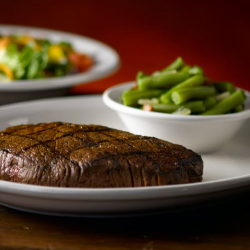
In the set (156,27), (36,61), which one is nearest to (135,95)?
(36,61)

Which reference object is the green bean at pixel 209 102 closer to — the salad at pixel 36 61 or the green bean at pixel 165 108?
the green bean at pixel 165 108

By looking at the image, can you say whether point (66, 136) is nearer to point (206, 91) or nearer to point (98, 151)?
point (98, 151)

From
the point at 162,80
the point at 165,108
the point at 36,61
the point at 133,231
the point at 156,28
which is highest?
the point at 162,80

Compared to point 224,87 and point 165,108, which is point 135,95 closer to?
point 165,108

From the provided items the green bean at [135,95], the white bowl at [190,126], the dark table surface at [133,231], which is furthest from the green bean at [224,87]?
the dark table surface at [133,231]

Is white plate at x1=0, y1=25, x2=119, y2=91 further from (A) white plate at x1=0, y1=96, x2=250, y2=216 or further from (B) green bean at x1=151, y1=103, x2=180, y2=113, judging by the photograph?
(A) white plate at x1=0, y1=96, x2=250, y2=216

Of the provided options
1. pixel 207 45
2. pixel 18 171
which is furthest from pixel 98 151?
pixel 207 45
